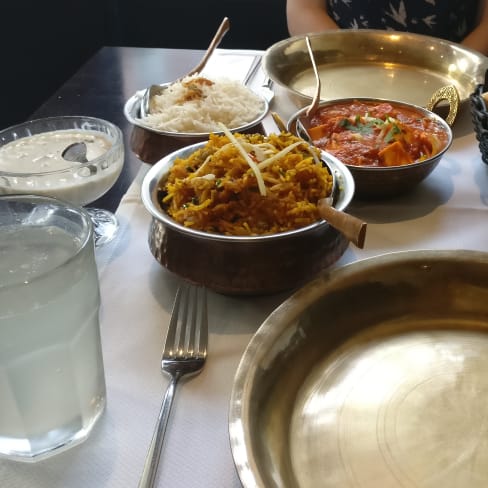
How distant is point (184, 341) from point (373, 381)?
0.79 ft

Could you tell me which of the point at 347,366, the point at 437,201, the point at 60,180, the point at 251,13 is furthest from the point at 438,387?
the point at 251,13

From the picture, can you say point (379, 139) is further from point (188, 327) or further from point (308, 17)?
point (308, 17)

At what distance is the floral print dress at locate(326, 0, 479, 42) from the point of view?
1.84m

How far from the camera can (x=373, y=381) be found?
2.15 ft

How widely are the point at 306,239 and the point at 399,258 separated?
0.42 ft

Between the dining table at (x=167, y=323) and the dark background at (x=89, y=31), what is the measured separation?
3.90 feet

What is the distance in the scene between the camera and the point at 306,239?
748 millimetres

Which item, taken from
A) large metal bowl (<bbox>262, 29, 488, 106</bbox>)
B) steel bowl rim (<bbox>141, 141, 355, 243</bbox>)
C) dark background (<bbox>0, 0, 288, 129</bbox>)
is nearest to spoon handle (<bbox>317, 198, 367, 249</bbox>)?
steel bowl rim (<bbox>141, 141, 355, 243</bbox>)

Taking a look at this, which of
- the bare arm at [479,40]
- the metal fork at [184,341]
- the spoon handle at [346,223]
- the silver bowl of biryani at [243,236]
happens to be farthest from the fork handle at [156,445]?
the bare arm at [479,40]

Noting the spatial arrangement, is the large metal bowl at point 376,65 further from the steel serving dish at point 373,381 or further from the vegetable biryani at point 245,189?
the steel serving dish at point 373,381

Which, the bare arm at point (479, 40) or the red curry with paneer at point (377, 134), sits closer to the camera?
the red curry with paneer at point (377, 134)

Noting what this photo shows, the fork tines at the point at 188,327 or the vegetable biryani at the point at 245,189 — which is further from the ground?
the vegetable biryani at the point at 245,189

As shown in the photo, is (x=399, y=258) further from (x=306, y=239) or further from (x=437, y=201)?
(x=437, y=201)

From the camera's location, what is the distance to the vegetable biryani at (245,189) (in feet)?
2.52
